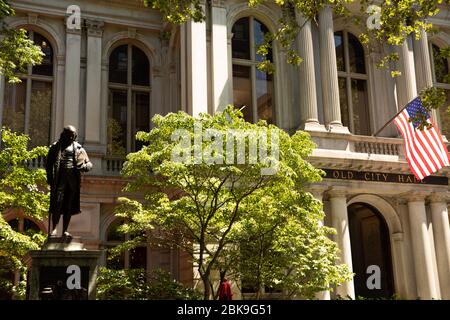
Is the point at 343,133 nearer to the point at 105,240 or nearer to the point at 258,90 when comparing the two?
the point at 258,90

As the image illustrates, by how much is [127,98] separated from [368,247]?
12114mm

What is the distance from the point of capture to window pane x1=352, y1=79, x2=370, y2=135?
2525 centimetres

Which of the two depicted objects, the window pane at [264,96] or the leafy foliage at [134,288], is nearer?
the leafy foliage at [134,288]

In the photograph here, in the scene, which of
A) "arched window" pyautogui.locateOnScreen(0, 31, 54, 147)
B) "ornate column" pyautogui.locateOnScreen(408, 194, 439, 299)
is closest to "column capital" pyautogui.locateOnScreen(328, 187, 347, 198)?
"ornate column" pyautogui.locateOnScreen(408, 194, 439, 299)

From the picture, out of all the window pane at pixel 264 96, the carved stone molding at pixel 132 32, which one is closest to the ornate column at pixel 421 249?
the window pane at pixel 264 96

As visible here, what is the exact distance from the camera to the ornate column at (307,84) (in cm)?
2269

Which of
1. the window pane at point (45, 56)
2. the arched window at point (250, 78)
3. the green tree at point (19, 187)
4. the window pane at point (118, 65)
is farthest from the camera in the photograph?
the window pane at point (118, 65)

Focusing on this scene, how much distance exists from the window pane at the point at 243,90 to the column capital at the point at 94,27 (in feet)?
20.7

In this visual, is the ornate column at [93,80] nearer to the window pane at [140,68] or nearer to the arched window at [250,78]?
the window pane at [140,68]

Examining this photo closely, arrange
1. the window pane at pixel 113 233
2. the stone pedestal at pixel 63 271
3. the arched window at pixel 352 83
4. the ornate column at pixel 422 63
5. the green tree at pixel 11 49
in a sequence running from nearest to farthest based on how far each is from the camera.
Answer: the stone pedestal at pixel 63 271 → the green tree at pixel 11 49 → the window pane at pixel 113 233 → the arched window at pixel 352 83 → the ornate column at pixel 422 63

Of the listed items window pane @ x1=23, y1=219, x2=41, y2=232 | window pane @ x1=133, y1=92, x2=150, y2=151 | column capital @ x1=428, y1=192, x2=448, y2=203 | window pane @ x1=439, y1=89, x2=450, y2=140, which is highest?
window pane @ x1=133, y1=92, x2=150, y2=151

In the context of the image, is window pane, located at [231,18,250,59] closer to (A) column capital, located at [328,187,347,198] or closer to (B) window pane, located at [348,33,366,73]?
(B) window pane, located at [348,33,366,73]

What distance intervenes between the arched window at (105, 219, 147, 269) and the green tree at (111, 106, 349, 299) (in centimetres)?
669
